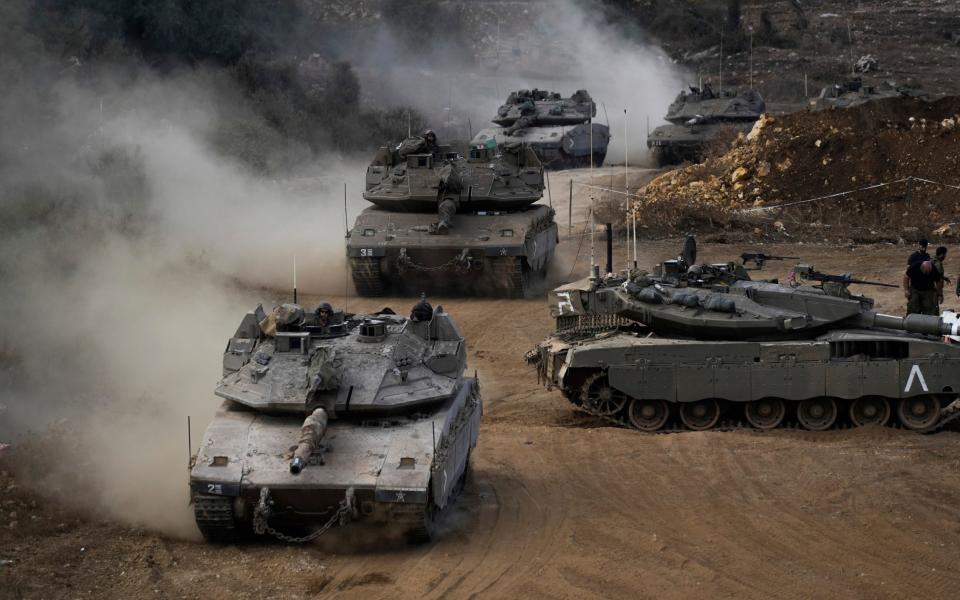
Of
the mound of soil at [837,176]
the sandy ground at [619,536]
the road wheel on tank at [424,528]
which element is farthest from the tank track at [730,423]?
the mound of soil at [837,176]

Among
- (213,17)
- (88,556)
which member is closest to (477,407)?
(88,556)

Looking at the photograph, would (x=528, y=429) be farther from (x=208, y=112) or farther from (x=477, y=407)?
(x=208, y=112)

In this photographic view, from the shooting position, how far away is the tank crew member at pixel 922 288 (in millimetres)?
17875

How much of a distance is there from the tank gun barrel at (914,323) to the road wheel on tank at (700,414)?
1.78 m

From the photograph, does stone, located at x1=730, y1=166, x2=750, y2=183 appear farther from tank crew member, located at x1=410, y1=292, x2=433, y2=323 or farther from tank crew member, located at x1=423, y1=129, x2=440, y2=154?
tank crew member, located at x1=410, y1=292, x2=433, y2=323

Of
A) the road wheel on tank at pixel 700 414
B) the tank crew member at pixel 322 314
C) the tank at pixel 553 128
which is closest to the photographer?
the tank crew member at pixel 322 314

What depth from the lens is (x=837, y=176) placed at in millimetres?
29844

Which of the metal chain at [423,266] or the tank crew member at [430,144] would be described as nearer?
the metal chain at [423,266]

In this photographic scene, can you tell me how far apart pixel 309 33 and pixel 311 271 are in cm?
2568

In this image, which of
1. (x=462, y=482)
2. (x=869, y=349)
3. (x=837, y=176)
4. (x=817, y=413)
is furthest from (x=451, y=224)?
(x=462, y=482)

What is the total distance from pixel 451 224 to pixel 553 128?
15.1 metres

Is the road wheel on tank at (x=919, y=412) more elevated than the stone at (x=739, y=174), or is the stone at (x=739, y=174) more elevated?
the stone at (x=739, y=174)

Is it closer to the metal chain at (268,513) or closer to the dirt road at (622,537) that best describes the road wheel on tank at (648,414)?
the dirt road at (622,537)

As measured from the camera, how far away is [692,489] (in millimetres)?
13328
